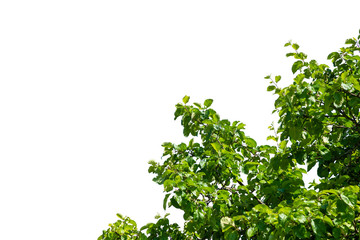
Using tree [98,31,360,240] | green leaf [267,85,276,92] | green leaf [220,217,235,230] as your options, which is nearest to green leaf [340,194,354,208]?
tree [98,31,360,240]

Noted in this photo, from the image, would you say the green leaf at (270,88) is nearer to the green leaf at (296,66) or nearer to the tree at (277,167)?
the tree at (277,167)

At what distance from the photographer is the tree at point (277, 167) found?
5422 mm

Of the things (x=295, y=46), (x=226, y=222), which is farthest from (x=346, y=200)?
(x=295, y=46)

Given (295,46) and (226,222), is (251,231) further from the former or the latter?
(295,46)

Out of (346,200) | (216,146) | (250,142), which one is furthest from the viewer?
(250,142)

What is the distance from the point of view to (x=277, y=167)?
23.1 feet

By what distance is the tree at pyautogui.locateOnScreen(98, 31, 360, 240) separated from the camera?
17.8 feet

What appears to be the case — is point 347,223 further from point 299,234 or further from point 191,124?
point 191,124

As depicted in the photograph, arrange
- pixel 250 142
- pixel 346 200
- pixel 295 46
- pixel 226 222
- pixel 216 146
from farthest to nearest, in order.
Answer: pixel 295 46 → pixel 250 142 → pixel 216 146 → pixel 226 222 → pixel 346 200

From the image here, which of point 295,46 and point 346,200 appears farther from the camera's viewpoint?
point 295,46

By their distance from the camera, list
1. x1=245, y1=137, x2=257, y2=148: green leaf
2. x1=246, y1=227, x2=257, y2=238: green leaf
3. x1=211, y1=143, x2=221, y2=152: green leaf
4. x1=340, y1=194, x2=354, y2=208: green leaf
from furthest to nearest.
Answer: x1=245, y1=137, x2=257, y2=148: green leaf → x1=211, y1=143, x2=221, y2=152: green leaf → x1=246, y1=227, x2=257, y2=238: green leaf → x1=340, y1=194, x2=354, y2=208: green leaf

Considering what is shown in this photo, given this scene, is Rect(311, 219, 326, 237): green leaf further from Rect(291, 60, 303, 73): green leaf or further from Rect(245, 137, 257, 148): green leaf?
Rect(291, 60, 303, 73): green leaf

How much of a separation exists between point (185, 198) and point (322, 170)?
2.46 m

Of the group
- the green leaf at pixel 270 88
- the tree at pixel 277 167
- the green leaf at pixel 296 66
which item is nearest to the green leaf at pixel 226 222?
the tree at pixel 277 167
